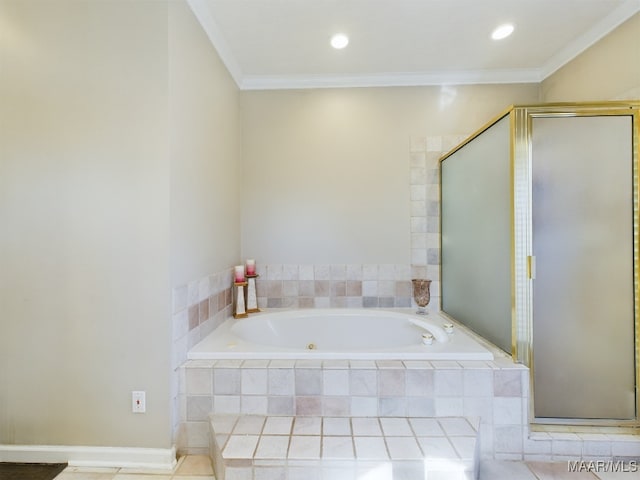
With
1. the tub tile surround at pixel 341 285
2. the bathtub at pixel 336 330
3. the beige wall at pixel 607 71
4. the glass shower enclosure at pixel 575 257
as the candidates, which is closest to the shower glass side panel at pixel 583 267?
the glass shower enclosure at pixel 575 257

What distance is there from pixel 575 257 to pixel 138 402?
226 cm

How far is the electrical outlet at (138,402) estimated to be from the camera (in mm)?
1396

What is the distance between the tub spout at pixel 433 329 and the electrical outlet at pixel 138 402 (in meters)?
1.56

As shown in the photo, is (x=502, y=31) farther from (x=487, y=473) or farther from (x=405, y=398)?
(x=487, y=473)

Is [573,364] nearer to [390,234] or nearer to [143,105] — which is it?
[390,234]

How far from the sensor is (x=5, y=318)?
1.43 meters

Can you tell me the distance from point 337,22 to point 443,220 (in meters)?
1.59

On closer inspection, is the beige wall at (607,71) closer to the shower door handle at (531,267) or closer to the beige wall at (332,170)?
the beige wall at (332,170)

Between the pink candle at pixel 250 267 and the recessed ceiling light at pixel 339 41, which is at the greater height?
the recessed ceiling light at pixel 339 41

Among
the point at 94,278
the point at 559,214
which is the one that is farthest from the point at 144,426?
the point at 559,214

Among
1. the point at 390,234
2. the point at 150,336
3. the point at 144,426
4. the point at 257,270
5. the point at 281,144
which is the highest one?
the point at 281,144

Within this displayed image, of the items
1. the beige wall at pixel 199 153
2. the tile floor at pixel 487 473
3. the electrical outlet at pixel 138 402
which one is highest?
the beige wall at pixel 199 153

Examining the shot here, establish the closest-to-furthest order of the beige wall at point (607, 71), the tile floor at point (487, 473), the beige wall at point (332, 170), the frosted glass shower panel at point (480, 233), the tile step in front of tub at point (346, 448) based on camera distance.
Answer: the tile step in front of tub at point (346, 448) < the tile floor at point (487, 473) < the frosted glass shower panel at point (480, 233) < the beige wall at point (607, 71) < the beige wall at point (332, 170)

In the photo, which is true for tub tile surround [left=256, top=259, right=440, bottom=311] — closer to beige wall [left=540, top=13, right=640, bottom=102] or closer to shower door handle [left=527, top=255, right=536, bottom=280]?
shower door handle [left=527, top=255, right=536, bottom=280]
